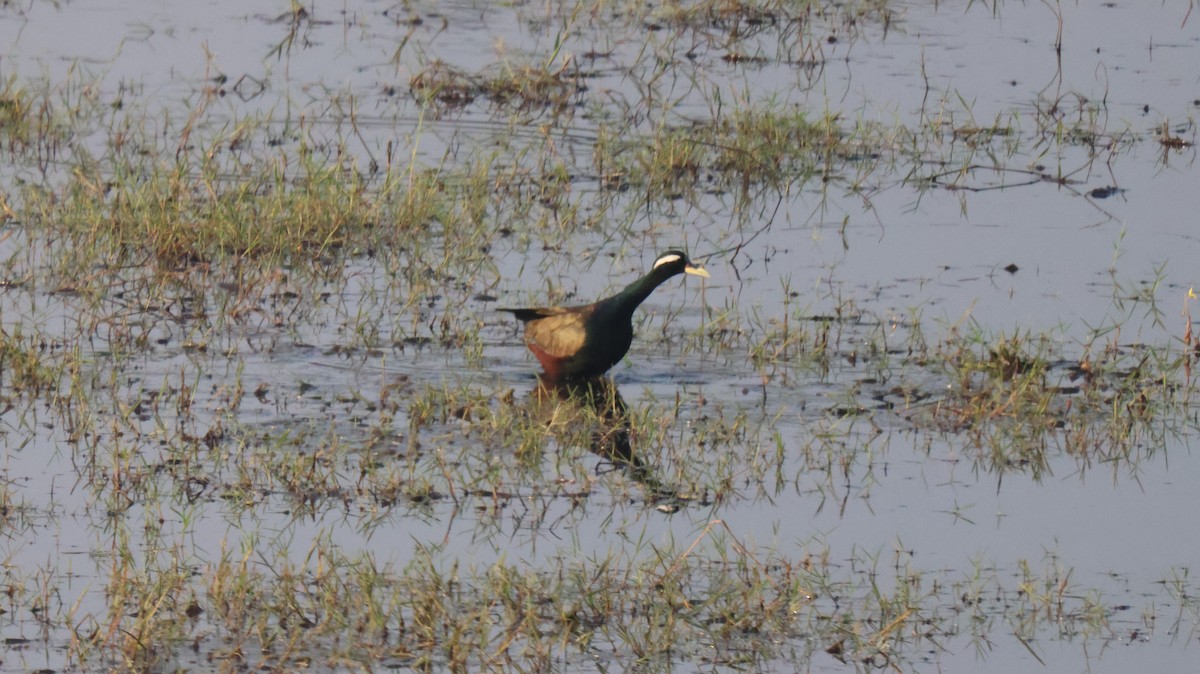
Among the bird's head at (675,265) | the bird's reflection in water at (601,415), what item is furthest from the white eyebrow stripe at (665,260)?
the bird's reflection in water at (601,415)

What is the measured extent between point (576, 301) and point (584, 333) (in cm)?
109

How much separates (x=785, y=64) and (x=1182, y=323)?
532 cm

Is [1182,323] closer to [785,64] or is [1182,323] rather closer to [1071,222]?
[1071,222]

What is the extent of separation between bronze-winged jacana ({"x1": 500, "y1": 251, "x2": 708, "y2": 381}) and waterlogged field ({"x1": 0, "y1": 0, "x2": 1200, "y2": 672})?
0.59ft

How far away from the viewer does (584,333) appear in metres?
10.3

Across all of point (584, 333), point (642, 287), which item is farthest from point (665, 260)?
point (584, 333)

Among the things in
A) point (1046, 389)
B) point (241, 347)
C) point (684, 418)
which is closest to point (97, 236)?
point (241, 347)

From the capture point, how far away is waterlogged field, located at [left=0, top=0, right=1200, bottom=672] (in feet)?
24.5

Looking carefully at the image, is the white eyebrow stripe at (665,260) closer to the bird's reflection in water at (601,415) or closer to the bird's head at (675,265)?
the bird's head at (675,265)

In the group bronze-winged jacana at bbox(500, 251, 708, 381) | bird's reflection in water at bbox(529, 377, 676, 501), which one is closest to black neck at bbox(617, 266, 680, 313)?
bronze-winged jacana at bbox(500, 251, 708, 381)

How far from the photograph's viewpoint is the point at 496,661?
6.99 m

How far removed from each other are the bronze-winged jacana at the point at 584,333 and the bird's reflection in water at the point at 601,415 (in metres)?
0.08

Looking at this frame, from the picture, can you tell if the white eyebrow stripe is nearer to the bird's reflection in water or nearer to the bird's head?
the bird's head

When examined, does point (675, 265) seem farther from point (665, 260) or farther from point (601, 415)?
point (601, 415)
